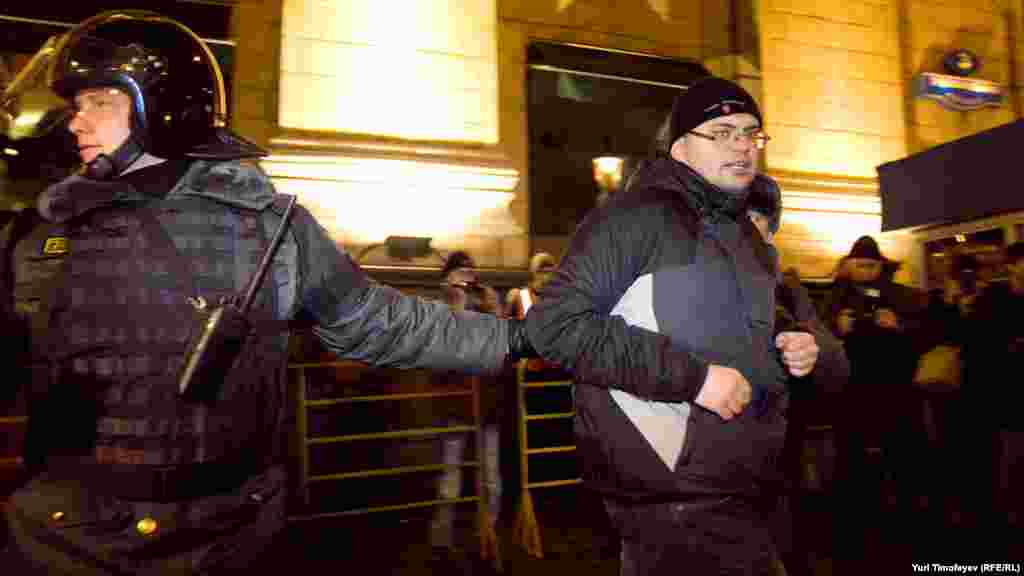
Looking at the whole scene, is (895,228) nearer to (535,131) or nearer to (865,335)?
(865,335)

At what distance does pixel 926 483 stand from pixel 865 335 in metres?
1.41

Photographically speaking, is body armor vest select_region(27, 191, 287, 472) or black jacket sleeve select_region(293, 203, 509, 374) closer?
body armor vest select_region(27, 191, 287, 472)

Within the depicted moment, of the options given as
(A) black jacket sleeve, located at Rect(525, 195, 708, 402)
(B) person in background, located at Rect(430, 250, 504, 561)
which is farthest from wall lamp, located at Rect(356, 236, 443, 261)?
(A) black jacket sleeve, located at Rect(525, 195, 708, 402)

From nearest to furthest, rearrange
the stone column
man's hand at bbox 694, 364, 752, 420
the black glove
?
man's hand at bbox 694, 364, 752, 420, the black glove, the stone column

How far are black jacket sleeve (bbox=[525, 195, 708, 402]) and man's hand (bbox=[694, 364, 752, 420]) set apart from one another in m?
0.02

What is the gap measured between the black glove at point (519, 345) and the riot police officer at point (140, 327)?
24.5 inches

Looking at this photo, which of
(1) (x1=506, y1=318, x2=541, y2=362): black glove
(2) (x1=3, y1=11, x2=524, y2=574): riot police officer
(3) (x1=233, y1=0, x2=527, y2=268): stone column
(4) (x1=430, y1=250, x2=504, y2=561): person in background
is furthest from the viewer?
(3) (x1=233, y1=0, x2=527, y2=268): stone column

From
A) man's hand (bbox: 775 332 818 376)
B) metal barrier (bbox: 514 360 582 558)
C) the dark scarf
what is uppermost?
the dark scarf

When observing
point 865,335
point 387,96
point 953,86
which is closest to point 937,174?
point 953,86

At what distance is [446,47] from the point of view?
20.0ft

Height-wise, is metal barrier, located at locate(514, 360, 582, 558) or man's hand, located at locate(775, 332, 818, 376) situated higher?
man's hand, located at locate(775, 332, 818, 376)

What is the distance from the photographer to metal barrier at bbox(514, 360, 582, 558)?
14.0ft

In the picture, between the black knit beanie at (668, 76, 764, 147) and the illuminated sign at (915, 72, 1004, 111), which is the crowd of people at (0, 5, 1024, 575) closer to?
the black knit beanie at (668, 76, 764, 147)

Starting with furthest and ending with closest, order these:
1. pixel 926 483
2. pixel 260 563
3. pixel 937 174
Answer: pixel 937 174
pixel 926 483
pixel 260 563
